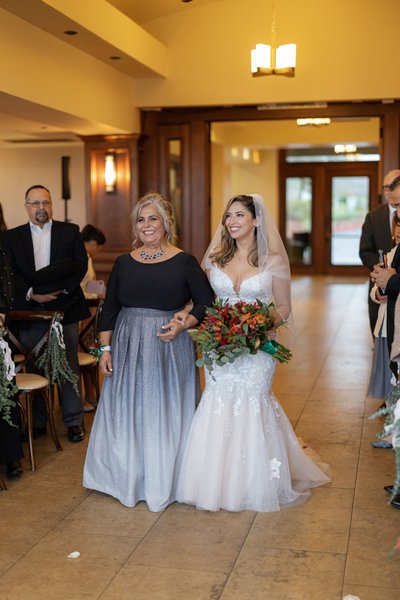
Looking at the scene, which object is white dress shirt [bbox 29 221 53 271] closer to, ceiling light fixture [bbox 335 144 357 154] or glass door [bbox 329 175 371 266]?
ceiling light fixture [bbox 335 144 357 154]

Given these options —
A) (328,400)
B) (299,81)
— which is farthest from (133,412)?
(299,81)

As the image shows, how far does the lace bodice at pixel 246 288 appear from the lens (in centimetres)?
470

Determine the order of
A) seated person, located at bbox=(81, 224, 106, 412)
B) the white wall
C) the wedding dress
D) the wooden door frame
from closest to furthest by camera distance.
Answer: the wedding dress → seated person, located at bbox=(81, 224, 106, 412) → the wooden door frame → the white wall

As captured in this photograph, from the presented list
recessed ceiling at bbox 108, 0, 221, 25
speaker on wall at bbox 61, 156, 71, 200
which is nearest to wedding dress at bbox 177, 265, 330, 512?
recessed ceiling at bbox 108, 0, 221, 25

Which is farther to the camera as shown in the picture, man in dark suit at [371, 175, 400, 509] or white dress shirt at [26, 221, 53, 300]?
white dress shirt at [26, 221, 53, 300]

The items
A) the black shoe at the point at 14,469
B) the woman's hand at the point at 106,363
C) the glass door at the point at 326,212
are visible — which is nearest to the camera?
the woman's hand at the point at 106,363

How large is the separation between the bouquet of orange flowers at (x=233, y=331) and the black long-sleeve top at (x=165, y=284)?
21 centimetres

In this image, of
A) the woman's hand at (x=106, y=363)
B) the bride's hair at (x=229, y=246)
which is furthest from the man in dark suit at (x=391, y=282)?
the woman's hand at (x=106, y=363)

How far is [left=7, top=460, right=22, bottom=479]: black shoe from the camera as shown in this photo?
17.2ft

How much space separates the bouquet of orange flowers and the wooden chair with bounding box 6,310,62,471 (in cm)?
138

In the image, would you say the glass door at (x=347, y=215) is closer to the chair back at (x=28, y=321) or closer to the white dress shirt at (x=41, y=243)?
the white dress shirt at (x=41, y=243)

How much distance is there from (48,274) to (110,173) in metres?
6.01

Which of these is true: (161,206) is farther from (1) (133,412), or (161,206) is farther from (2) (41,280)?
(2) (41,280)

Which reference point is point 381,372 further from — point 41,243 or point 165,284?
point 41,243
